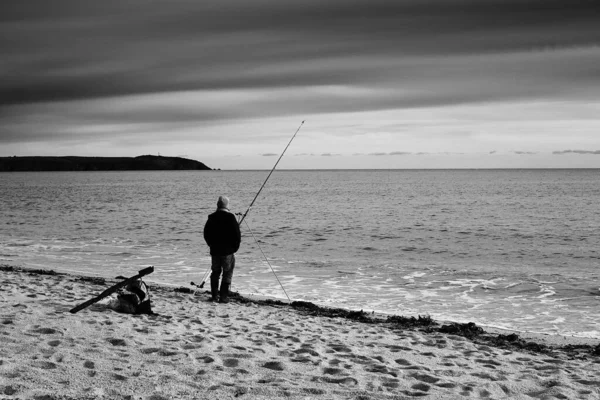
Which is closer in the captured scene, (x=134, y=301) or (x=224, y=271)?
(x=134, y=301)

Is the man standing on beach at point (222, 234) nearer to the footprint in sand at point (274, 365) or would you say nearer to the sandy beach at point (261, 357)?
the sandy beach at point (261, 357)

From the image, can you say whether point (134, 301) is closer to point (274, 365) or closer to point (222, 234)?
point (222, 234)

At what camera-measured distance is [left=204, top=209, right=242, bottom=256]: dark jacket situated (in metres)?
9.59

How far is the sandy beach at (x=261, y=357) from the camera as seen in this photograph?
509 cm

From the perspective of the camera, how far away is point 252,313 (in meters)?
9.01

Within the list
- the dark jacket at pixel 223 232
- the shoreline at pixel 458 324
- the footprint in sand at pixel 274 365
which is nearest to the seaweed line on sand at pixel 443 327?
the shoreline at pixel 458 324

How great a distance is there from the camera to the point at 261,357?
243 inches

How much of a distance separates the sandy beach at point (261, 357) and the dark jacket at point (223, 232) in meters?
1.10

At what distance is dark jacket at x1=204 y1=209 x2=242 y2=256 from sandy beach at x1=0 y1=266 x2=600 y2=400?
1.10m

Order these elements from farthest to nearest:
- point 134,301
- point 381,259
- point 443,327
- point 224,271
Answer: point 381,259 < point 224,271 < point 443,327 < point 134,301

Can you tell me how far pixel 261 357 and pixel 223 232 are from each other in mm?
3739

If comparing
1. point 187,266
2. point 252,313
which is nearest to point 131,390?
point 252,313

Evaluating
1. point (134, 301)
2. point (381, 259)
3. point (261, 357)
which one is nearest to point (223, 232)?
point (134, 301)

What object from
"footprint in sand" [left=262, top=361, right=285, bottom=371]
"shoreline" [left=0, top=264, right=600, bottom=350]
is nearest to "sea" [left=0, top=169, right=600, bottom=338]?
"shoreline" [left=0, top=264, right=600, bottom=350]
